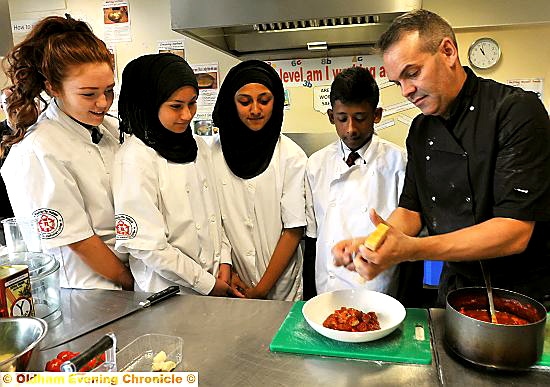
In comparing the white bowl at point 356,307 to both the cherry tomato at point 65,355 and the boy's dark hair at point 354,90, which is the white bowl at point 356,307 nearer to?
the cherry tomato at point 65,355

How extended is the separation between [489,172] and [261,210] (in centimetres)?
78

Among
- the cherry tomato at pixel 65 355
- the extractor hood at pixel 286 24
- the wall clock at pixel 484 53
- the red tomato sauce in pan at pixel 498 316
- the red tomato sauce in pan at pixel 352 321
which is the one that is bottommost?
the red tomato sauce in pan at pixel 352 321

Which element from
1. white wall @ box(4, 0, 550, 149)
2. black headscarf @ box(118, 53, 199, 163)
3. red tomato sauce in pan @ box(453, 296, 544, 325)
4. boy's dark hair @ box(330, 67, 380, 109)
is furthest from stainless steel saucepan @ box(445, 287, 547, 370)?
white wall @ box(4, 0, 550, 149)

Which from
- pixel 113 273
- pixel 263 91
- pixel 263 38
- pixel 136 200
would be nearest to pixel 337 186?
pixel 263 91

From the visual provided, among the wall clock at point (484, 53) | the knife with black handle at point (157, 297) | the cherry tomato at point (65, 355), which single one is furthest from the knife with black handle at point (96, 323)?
the wall clock at point (484, 53)

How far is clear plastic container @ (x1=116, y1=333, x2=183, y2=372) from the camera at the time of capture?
0.89m

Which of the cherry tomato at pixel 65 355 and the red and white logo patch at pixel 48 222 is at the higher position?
the red and white logo patch at pixel 48 222

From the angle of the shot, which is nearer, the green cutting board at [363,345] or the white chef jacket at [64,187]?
the green cutting board at [363,345]

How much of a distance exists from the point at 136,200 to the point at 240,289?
0.50m

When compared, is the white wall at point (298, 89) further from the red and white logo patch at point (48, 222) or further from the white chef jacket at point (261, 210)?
the red and white logo patch at point (48, 222)

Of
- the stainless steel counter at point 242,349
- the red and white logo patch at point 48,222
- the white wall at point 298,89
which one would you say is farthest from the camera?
the white wall at point 298,89

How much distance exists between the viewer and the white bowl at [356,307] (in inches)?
36.6

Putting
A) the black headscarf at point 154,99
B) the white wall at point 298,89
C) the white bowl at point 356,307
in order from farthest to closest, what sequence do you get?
the white wall at point 298,89, the black headscarf at point 154,99, the white bowl at point 356,307

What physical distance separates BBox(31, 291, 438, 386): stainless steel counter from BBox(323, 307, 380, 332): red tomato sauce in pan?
96 mm
